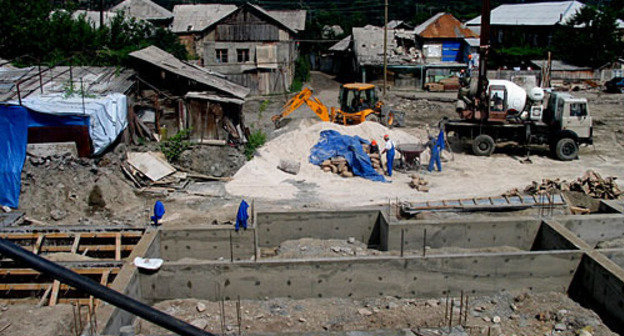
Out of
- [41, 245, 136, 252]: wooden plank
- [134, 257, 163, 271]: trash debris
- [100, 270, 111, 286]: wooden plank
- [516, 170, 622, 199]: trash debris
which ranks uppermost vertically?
[516, 170, 622, 199]: trash debris

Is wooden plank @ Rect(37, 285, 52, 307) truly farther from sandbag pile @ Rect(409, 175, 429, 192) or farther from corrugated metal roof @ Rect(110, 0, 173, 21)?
corrugated metal roof @ Rect(110, 0, 173, 21)

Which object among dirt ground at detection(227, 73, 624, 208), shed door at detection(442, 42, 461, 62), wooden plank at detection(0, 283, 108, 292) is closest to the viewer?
wooden plank at detection(0, 283, 108, 292)

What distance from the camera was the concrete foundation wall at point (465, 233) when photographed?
13.3 meters

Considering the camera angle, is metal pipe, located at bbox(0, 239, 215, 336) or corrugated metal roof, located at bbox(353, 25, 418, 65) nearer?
metal pipe, located at bbox(0, 239, 215, 336)

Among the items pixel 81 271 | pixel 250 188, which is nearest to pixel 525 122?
pixel 250 188

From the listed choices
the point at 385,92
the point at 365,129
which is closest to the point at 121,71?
the point at 365,129

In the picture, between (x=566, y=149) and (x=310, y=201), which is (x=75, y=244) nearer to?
(x=310, y=201)

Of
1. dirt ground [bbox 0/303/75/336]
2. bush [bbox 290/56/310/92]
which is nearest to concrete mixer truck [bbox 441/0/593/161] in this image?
dirt ground [bbox 0/303/75/336]

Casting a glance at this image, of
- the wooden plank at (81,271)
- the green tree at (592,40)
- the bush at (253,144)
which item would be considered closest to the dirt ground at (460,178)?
the bush at (253,144)

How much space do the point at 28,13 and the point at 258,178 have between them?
1895cm

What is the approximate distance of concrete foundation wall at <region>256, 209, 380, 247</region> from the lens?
546 inches

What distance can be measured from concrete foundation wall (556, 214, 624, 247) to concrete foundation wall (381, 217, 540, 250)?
2.89ft

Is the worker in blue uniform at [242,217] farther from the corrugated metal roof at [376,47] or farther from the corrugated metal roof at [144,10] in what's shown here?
the corrugated metal roof at [144,10]

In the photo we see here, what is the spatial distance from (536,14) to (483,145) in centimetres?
2857
